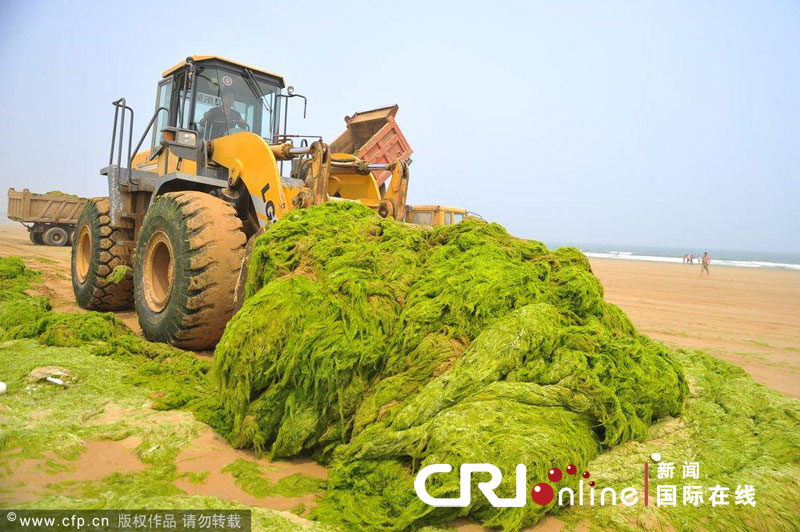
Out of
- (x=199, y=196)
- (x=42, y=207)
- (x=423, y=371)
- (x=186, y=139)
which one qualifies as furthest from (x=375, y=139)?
(x=42, y=207)

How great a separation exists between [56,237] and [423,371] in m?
→ 23.5

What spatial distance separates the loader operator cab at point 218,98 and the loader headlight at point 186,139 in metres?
0.38

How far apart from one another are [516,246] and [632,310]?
928 centimetres

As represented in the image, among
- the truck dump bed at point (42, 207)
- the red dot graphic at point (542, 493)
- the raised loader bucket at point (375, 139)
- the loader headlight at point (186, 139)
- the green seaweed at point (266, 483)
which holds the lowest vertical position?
the green seaweed at point (266, 483)

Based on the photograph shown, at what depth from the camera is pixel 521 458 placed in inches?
93.3

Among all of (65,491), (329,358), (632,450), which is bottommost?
(65,491)

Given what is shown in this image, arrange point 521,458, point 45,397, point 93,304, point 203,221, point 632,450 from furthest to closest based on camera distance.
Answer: point 93,304 < point 203,221 < point 45,397 < point 632,450 < point 521,458

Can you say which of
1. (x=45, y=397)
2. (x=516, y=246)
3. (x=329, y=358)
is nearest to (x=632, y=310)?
(x=516, y=246)

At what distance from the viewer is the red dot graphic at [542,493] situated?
91.6 inches

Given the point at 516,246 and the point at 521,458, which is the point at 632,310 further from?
the point at 521,458

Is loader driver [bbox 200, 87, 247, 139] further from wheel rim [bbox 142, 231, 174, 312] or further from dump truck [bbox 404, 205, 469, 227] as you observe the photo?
dump truck [bbox 404, 205, 469, 227]

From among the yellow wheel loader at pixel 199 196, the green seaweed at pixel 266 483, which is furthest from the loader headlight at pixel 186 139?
the green seaweed at pixel 266 483

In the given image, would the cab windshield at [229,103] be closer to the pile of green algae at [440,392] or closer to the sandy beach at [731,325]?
the pile of green algae at [440,392]

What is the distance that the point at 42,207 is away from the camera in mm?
20516
